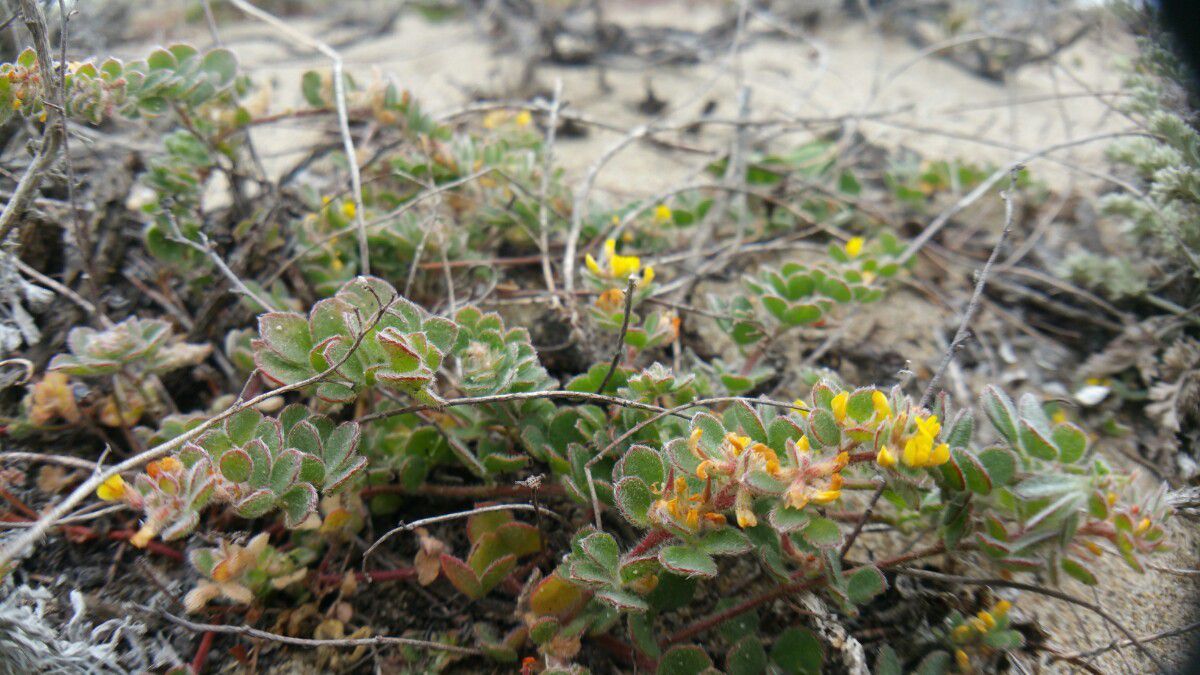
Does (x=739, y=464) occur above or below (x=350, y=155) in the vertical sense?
below

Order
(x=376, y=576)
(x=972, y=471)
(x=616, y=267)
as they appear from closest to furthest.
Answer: (x=972, y=471) → (x=376, y=576) → (x=616, y=267)

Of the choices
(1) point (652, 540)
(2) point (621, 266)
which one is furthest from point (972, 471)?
(2) point (621, 266)

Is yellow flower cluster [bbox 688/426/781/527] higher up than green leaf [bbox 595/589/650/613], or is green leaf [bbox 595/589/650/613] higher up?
yellow flower cluster [bbox 688/426/781/527]

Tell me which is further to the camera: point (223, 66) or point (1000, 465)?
point (223, 66)

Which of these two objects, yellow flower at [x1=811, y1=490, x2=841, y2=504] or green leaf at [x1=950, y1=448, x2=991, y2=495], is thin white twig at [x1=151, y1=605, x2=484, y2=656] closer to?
yellow flower at [x1=811, y1=490, x2=841, y2=504]

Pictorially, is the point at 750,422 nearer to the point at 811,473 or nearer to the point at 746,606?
the point at 811,473

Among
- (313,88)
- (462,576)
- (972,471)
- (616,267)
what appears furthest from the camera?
(313,88)

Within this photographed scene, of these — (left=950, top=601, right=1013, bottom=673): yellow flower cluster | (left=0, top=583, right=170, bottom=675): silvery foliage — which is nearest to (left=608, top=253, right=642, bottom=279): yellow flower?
(left=950, top=601, right=1013, bottom=673): yellow flower cluster
